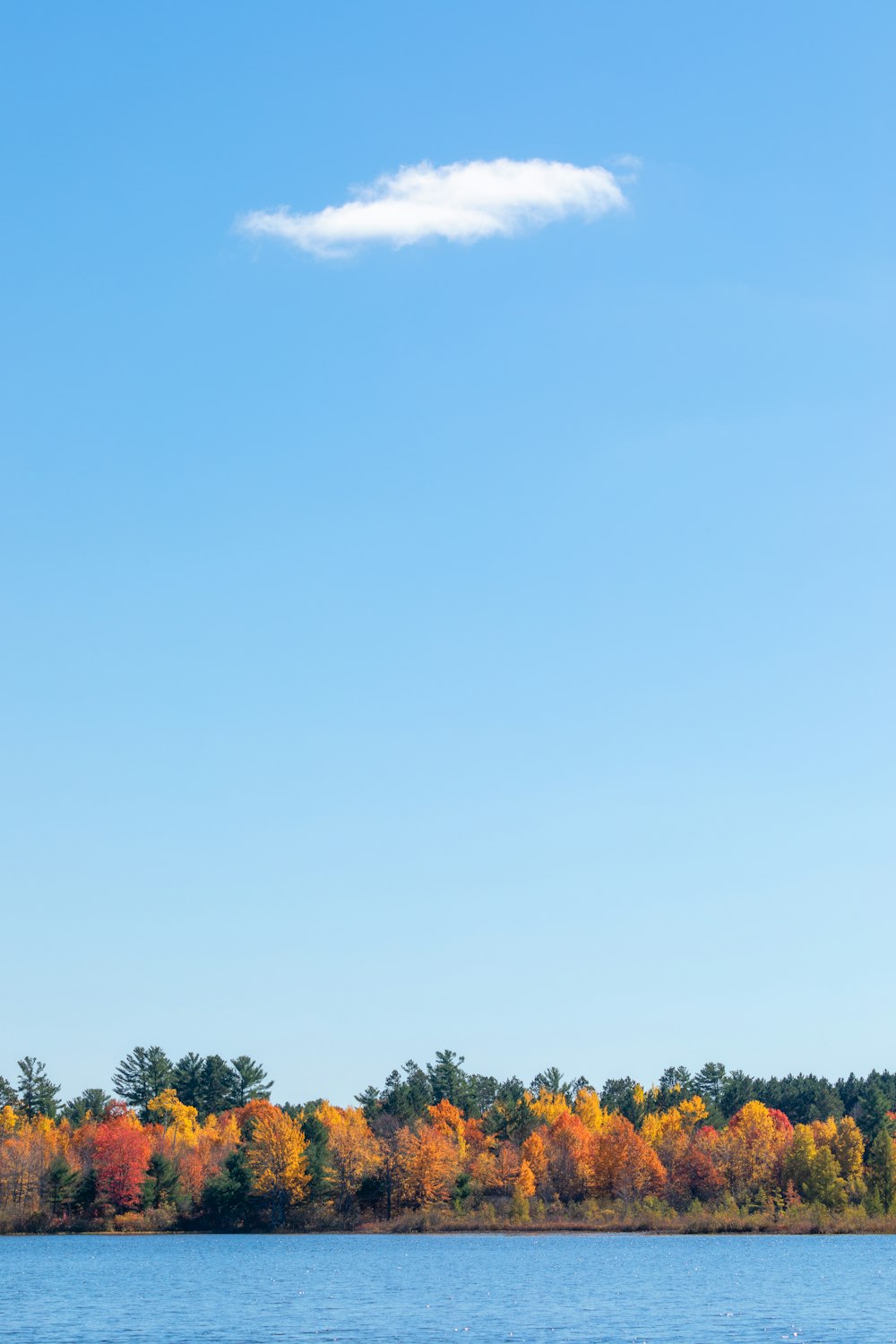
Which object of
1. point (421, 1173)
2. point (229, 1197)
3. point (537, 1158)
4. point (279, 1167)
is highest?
point (279, 1167)

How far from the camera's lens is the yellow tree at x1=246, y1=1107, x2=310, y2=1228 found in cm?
15902

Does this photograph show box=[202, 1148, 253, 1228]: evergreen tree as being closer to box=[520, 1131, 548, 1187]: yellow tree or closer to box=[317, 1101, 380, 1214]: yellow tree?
box=[317, 1101, 380, 1214]: yellow tree

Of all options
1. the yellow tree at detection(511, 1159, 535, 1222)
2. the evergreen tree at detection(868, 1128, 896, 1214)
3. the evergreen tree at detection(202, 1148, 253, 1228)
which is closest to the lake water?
the evergreen tree at detection(868, 1128, 896, 1214)

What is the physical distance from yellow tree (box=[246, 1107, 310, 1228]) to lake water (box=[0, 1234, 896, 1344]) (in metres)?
13.4

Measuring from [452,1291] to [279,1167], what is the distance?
2765 inches

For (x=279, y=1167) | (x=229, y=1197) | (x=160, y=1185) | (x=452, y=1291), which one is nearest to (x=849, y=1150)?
(x=279, y=1167)

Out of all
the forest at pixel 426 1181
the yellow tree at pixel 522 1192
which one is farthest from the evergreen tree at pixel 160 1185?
the yellow tree at pixel 522 1192

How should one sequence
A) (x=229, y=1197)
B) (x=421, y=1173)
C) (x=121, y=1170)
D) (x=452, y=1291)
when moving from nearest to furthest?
(x=452, y=1291) < (x=229, y=1197) < (x=421, y=1173) < (x=121, y=1170)

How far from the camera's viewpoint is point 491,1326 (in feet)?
245

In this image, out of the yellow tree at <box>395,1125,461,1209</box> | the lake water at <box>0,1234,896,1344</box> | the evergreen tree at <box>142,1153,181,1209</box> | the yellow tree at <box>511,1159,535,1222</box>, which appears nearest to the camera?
the lake water at <box>0,1234,896,1344</box>

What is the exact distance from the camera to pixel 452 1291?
93.8m

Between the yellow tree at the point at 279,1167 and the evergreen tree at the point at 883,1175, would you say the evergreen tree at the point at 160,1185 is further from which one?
the evergreen tree at the point at 883,1175

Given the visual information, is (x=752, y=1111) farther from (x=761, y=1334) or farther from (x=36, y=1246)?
(x=761, y=1334)

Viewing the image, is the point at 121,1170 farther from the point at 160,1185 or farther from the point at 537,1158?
the point at 537,1158
